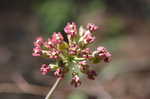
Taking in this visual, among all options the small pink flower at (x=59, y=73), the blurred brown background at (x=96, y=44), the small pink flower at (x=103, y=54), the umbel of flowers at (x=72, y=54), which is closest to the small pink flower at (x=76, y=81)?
the umbel of flowers at (x=72, y=54)

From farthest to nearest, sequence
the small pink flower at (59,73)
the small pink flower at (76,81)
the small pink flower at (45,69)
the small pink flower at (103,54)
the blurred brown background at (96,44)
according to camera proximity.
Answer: the blurred brown background at (96,44) < the small pink flower at (103,54) < the small pink flower at (45,69) < the small pink flower at (76,81) < the small pink flower at (59,73)

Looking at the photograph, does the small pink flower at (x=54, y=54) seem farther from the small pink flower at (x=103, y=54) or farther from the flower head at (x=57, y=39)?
the small pink flower at (x=103, y=54)

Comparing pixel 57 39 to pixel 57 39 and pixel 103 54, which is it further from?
pixel 103 54

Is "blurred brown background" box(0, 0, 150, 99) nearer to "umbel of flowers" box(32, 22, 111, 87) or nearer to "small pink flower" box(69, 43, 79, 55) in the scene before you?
"umbel of flowers" box(32, 22, 111, 87)

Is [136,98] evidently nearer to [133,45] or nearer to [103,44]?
[103,44]

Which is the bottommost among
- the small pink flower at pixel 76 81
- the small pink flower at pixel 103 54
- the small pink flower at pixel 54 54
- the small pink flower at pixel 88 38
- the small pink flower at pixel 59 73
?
the small pink flower at pixel 76 81

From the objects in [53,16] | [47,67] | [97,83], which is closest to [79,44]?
[47,67]

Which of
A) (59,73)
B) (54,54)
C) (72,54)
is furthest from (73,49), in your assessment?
(59,73)
